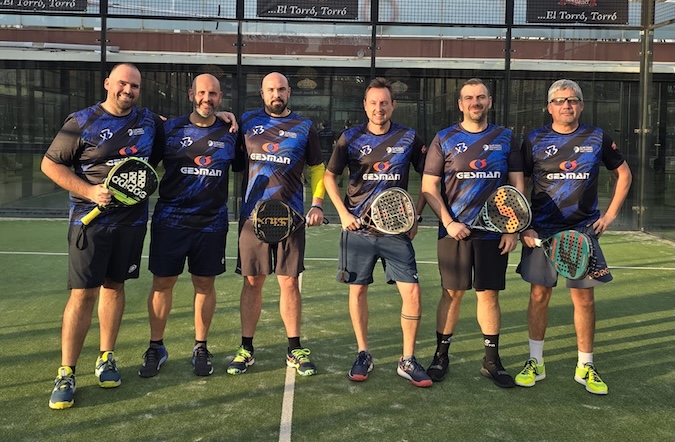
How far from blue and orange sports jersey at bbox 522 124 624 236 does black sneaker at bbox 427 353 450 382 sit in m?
0.84

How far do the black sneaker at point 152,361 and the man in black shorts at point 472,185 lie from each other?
1.43 metres

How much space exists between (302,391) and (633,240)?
6.32 metres

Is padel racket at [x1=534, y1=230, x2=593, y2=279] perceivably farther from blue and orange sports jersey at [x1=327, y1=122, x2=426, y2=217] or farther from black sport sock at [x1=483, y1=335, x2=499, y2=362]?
blue and orange sports jersey at [x1=327, y1=122, x2=426, y2=217]

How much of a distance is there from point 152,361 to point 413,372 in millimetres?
1354

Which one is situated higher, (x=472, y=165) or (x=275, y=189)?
(x=472, y=165)

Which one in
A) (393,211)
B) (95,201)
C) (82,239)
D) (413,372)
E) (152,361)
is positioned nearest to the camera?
(95,201)

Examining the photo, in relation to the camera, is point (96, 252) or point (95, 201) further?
point (96, 252)

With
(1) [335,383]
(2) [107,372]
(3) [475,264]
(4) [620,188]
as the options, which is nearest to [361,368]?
(1) [335,383]

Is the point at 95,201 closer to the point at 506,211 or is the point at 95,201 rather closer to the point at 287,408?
the point at 287,408

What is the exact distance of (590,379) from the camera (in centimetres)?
313

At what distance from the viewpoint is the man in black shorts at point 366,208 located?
3.20 metres

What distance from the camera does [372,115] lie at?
3182 millimetres

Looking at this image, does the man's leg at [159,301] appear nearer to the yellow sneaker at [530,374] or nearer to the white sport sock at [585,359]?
the yellow sneaker at [530,374]

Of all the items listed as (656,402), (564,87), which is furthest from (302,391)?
(564,87)
